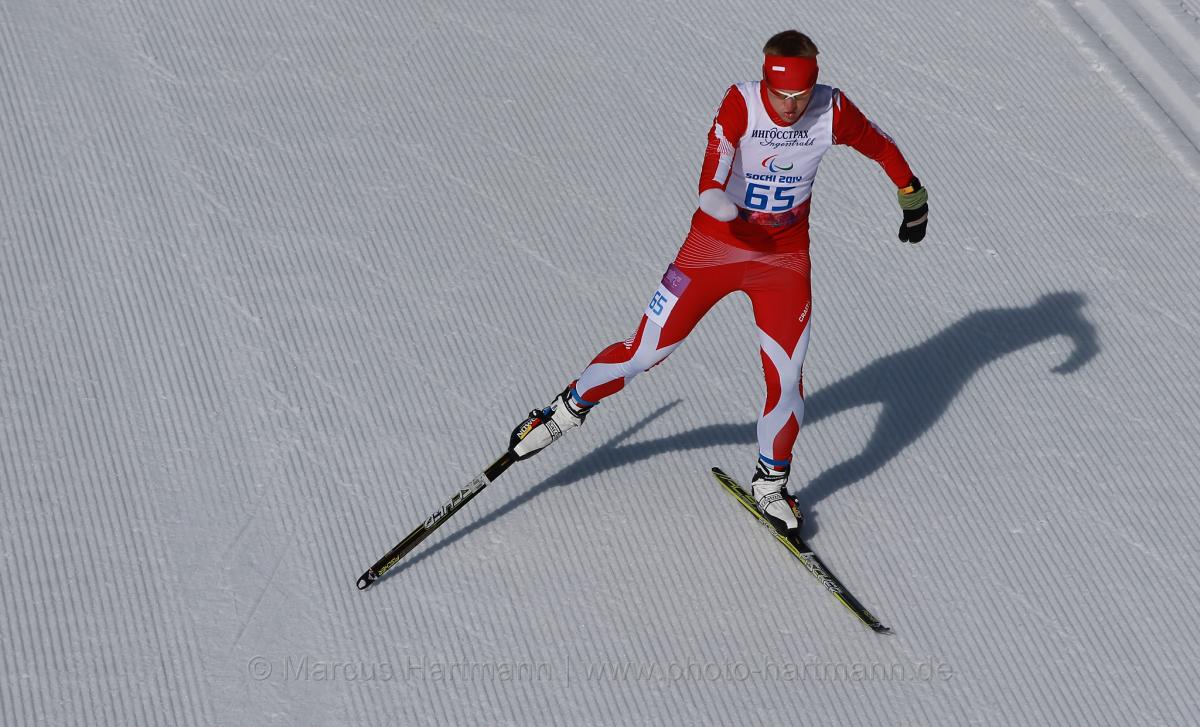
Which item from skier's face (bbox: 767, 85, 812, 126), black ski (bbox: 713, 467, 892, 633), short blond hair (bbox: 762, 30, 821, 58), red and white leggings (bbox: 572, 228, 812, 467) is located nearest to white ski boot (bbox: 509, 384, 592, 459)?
red and white leggings (bbox: 572, 228, 812, 467)

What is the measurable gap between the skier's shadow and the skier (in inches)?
10.3

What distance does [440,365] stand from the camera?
11.5 ft

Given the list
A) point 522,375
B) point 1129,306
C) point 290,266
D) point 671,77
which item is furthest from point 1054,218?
point 290,266

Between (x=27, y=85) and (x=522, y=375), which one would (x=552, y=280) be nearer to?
(x=522, y=375)

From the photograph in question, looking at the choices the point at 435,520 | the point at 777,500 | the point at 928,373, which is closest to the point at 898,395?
the point at 928,373

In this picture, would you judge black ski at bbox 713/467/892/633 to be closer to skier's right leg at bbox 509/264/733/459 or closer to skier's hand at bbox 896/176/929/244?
skier's right leg at bbox 509/264/733/459

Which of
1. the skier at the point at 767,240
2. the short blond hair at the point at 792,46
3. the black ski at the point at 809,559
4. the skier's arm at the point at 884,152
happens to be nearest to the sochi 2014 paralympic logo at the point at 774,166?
the skier at the point at 767,240

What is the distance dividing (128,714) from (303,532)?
22.8 inches

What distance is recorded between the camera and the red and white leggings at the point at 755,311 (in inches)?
112

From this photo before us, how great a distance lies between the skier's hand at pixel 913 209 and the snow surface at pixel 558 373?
69cm

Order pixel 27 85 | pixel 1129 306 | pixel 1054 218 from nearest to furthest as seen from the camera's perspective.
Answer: pixel 1129 306 < pixel 1054 218 < pixel 27 85

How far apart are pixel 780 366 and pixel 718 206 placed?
0.48 meters

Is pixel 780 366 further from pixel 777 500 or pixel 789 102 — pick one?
pixel 789 102

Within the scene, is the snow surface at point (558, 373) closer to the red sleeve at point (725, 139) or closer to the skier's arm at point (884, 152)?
the skier's arm at point (884, 152)
